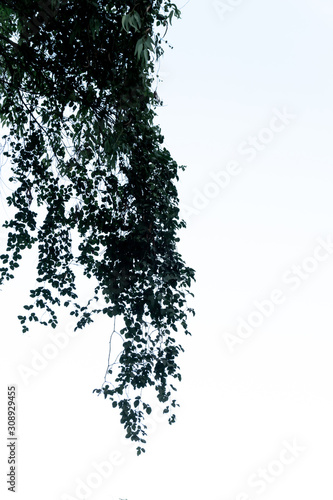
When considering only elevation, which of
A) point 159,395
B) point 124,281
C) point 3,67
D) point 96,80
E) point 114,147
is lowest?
point 159,395

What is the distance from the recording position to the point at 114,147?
7004 mm

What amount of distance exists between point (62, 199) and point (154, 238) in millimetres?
1948

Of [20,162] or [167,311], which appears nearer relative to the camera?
[167,311]

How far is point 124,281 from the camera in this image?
7367mm

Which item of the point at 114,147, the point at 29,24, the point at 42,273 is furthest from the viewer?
the point at 42,273

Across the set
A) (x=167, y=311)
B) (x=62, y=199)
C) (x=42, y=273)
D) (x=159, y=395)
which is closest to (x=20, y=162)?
(x=62, y=199)

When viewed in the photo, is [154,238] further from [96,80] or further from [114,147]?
[96,80]

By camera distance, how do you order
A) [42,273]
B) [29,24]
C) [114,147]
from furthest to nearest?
[42,273] → [29,24] → [114,147]

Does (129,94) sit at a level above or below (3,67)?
below

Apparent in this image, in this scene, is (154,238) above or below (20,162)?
below

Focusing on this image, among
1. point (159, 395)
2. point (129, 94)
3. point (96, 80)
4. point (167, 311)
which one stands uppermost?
point (96, 80)

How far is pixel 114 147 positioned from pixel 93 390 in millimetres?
2635

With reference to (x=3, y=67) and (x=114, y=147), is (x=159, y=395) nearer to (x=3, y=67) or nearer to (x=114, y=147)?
(x=114, y=147)

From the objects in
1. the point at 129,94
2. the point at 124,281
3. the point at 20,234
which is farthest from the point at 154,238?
the point at 20,234
